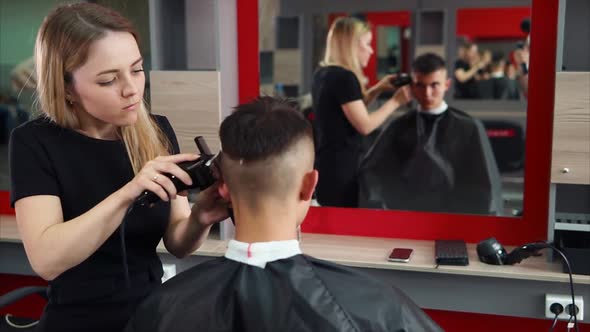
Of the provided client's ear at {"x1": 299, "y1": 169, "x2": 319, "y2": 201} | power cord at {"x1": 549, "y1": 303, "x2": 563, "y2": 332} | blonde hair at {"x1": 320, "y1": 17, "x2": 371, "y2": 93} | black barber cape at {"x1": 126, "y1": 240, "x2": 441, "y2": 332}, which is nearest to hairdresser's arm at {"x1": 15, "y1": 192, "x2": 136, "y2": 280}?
black barber cape at {"x1": 126, "y1": 240, "x2": 441, "y2": 332}

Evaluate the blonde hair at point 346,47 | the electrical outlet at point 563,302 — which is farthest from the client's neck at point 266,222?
the blonde hair at point 346,47

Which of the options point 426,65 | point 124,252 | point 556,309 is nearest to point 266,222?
point 124,252

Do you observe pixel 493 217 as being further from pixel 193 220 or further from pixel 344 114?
pixel 193 220

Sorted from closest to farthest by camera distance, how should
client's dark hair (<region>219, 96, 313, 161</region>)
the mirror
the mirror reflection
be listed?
1. client's dark hair (<region>219, 96, 313, 161</region>)
2. the mirror
3. the mirror reflection

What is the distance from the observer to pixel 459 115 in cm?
318

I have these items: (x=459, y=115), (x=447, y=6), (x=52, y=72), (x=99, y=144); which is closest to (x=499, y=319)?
(x=459, y=115)

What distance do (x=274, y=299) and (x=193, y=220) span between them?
320 mm

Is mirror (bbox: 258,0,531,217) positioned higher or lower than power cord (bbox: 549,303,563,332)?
higher

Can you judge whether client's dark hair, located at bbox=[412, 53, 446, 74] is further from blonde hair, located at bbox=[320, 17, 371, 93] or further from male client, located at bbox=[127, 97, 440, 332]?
male client, located at bbox=[127, 97, 440, 332]

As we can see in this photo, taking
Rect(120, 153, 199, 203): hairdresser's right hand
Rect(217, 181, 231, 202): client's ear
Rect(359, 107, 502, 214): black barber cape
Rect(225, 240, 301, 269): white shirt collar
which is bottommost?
Rect(359, 107, 502, 214): black barber cape

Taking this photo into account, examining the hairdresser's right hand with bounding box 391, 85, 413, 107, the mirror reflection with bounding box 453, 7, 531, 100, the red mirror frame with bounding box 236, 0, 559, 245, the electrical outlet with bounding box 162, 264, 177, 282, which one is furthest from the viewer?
the mirror reflection with bounding box 453, 7, 531, 100

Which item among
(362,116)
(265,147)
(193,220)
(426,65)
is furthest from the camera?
(426,65)

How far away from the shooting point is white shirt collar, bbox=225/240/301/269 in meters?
1.32

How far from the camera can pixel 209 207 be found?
1464mm
